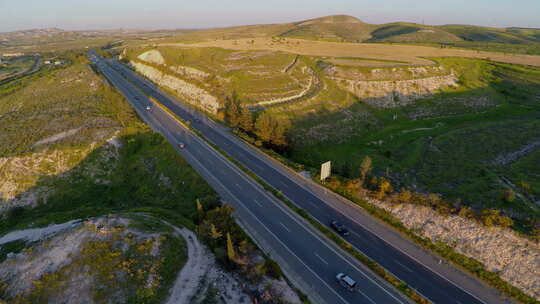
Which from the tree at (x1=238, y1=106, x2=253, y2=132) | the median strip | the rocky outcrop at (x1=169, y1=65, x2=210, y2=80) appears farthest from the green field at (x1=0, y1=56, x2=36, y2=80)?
the median strip

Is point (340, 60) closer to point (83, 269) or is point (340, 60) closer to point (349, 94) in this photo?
point (349, 94)

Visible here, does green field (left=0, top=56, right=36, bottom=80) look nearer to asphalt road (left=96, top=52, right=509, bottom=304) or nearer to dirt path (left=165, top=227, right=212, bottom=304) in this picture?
asphalt road (left=96, top=52, right=509, bottom=304)

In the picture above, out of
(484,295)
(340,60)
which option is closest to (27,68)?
(340,60)

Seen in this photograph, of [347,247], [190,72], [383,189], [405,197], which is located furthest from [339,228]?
[190,72]

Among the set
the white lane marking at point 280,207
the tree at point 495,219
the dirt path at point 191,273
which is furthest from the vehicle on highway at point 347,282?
the tree at point 495,219

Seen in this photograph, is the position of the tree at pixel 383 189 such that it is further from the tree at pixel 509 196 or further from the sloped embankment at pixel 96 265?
the sloped embankment at pixel 96 265
